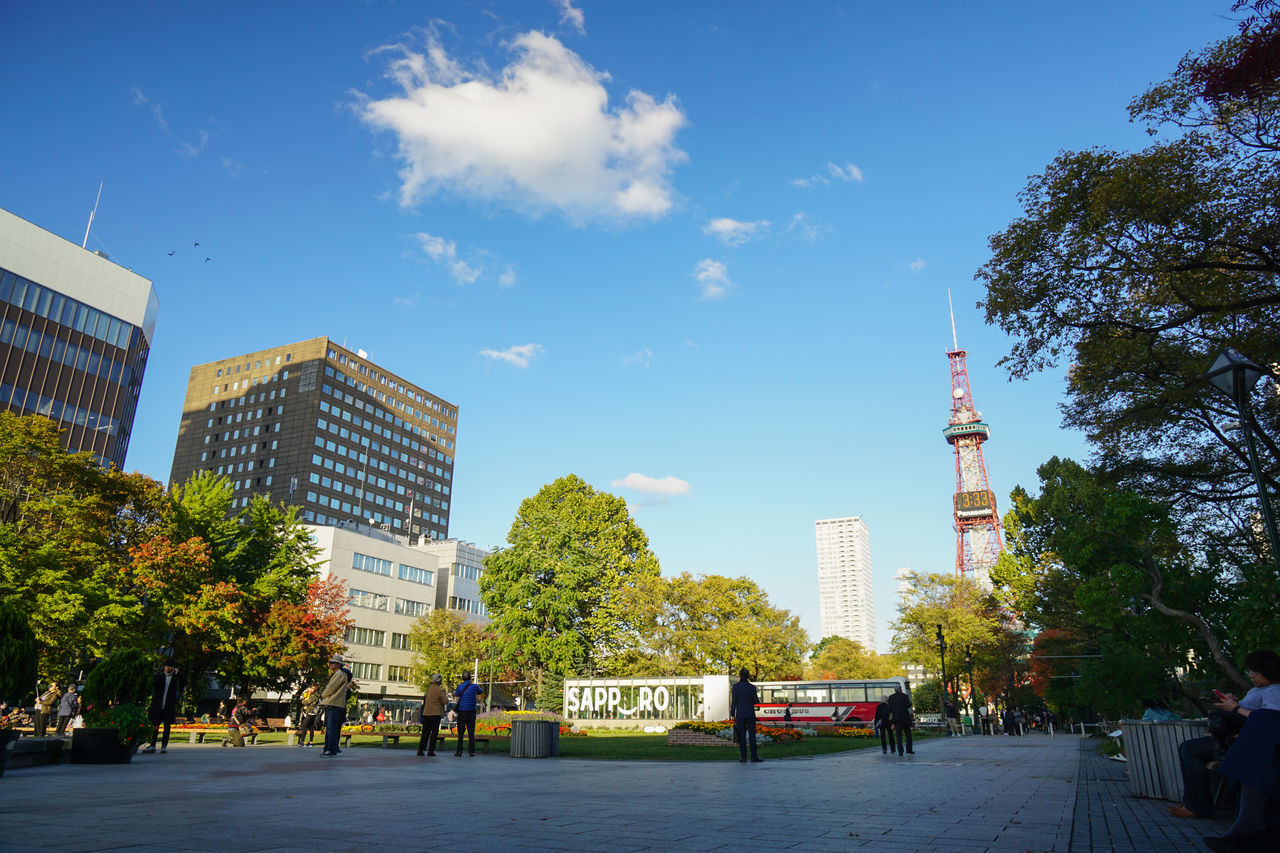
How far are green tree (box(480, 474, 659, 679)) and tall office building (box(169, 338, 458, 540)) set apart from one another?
53.3 meters

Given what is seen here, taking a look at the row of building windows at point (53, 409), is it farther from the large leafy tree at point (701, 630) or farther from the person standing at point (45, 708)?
the large leafy tree at point (701, 630)

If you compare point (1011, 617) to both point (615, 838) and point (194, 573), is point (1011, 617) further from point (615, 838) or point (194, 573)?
point (615, 838)

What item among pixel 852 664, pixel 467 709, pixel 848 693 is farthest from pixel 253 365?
pixel 467 709

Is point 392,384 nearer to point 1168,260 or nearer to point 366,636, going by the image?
point 366,636

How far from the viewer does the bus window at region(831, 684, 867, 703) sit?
1542 inches

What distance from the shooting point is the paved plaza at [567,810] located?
525 centimetres

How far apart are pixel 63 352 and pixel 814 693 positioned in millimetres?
54489

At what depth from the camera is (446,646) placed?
58.6 m

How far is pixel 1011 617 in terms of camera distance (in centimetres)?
5681

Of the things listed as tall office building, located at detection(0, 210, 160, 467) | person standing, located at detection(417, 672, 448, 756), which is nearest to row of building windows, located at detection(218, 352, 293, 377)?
tall office building, located at detection(0, 210, 160, 467)

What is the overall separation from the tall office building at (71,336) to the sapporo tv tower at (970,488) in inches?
3440

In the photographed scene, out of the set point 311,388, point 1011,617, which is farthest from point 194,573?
point 311,388

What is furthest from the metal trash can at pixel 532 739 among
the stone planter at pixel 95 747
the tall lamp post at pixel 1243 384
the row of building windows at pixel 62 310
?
the row of building windows at pixel 62 310

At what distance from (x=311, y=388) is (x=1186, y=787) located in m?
105
